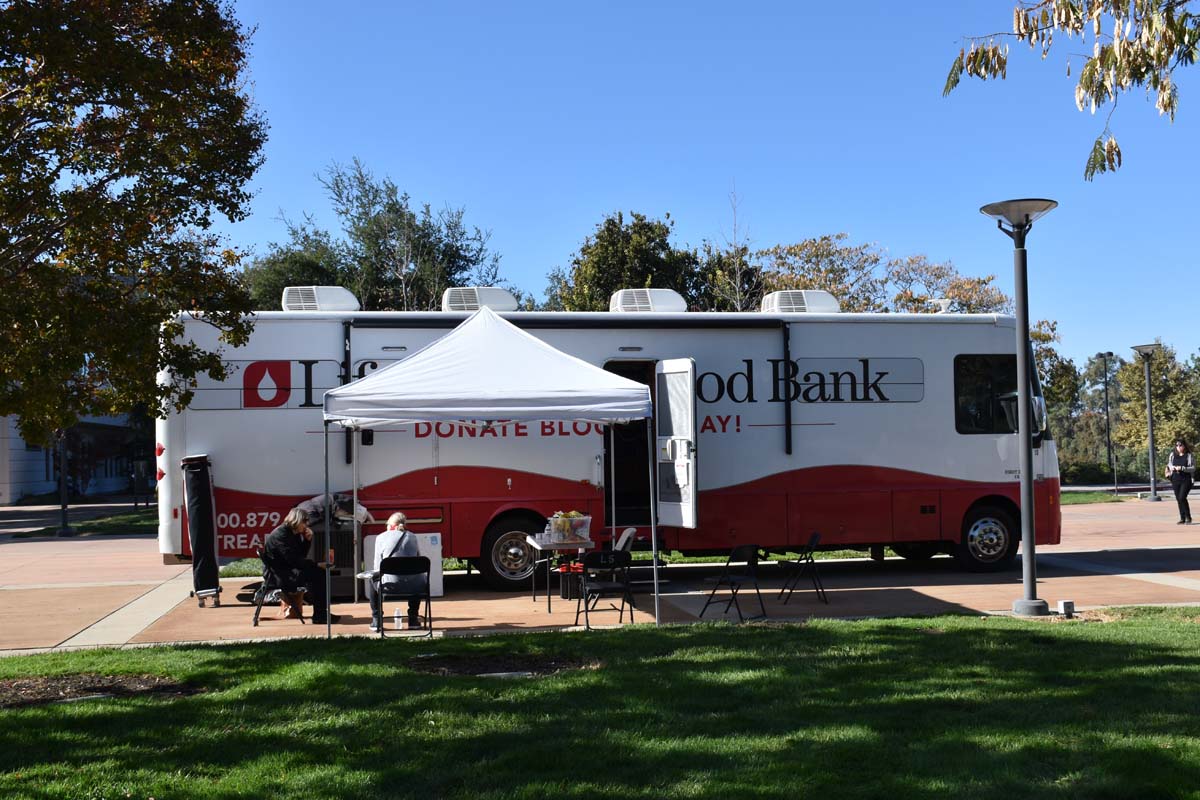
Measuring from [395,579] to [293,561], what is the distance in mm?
1586

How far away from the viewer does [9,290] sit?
784cm

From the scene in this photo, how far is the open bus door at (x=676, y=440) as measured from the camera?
11.9 m

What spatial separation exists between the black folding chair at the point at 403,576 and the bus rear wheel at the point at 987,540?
7404mm

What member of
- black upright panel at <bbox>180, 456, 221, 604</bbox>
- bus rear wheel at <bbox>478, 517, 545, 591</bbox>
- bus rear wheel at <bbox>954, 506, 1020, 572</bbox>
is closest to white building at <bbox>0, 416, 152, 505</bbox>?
black upright panel at <bbox>180, 456, 221, 604</bbox>

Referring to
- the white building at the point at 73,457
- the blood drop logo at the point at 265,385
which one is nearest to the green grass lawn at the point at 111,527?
the white building at the point at 73,457

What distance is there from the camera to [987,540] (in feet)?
45.9

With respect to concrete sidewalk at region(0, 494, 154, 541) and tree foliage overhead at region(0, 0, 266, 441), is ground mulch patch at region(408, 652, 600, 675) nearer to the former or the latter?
tree foliage overhead at region(0, 0, 266, 441)

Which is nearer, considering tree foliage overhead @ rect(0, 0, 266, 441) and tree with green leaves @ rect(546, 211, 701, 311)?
tree foliage overhead @ rect(0, 0, 266, 441)

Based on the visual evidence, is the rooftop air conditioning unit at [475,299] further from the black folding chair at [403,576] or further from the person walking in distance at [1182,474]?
the person walking in distance at [1182,474]

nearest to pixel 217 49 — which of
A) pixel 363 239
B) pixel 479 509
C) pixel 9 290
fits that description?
pixel 9 290

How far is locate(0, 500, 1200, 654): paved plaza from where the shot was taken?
10.6m

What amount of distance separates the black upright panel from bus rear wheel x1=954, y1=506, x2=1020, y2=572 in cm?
921

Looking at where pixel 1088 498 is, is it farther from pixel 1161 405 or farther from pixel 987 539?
pixel 1161 405

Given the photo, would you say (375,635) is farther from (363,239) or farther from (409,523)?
(363,239)
